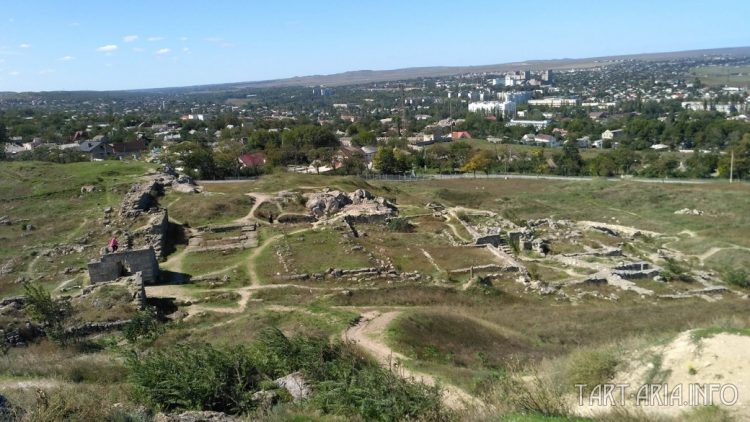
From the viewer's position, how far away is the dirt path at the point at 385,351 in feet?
39.6

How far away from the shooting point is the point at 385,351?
53.7 ft

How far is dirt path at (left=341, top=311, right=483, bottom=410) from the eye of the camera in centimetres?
1206

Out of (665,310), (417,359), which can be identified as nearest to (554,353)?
(417,359)

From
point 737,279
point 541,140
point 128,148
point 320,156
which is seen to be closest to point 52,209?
point 737,279

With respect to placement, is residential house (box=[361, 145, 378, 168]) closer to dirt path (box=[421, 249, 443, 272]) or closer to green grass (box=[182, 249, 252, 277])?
dirt path (box=[421, 249, 443, 272])

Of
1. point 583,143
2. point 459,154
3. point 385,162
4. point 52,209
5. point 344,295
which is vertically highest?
point 52,209

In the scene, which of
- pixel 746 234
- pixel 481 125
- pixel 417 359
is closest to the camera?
pixel 417 359

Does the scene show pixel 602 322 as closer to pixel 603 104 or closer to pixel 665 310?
pixel 665 310

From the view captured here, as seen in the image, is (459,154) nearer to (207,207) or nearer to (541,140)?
(541,140)

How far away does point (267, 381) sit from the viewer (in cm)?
1279

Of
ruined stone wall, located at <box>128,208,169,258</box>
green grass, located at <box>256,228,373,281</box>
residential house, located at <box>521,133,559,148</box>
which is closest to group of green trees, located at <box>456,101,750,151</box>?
residential house, located at <box>521,133,559,148</box>

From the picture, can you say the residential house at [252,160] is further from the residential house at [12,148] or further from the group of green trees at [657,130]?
the group of green trees at [657,130]

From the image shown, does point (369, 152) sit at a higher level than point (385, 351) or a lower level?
lower

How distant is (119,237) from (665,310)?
28318mm
